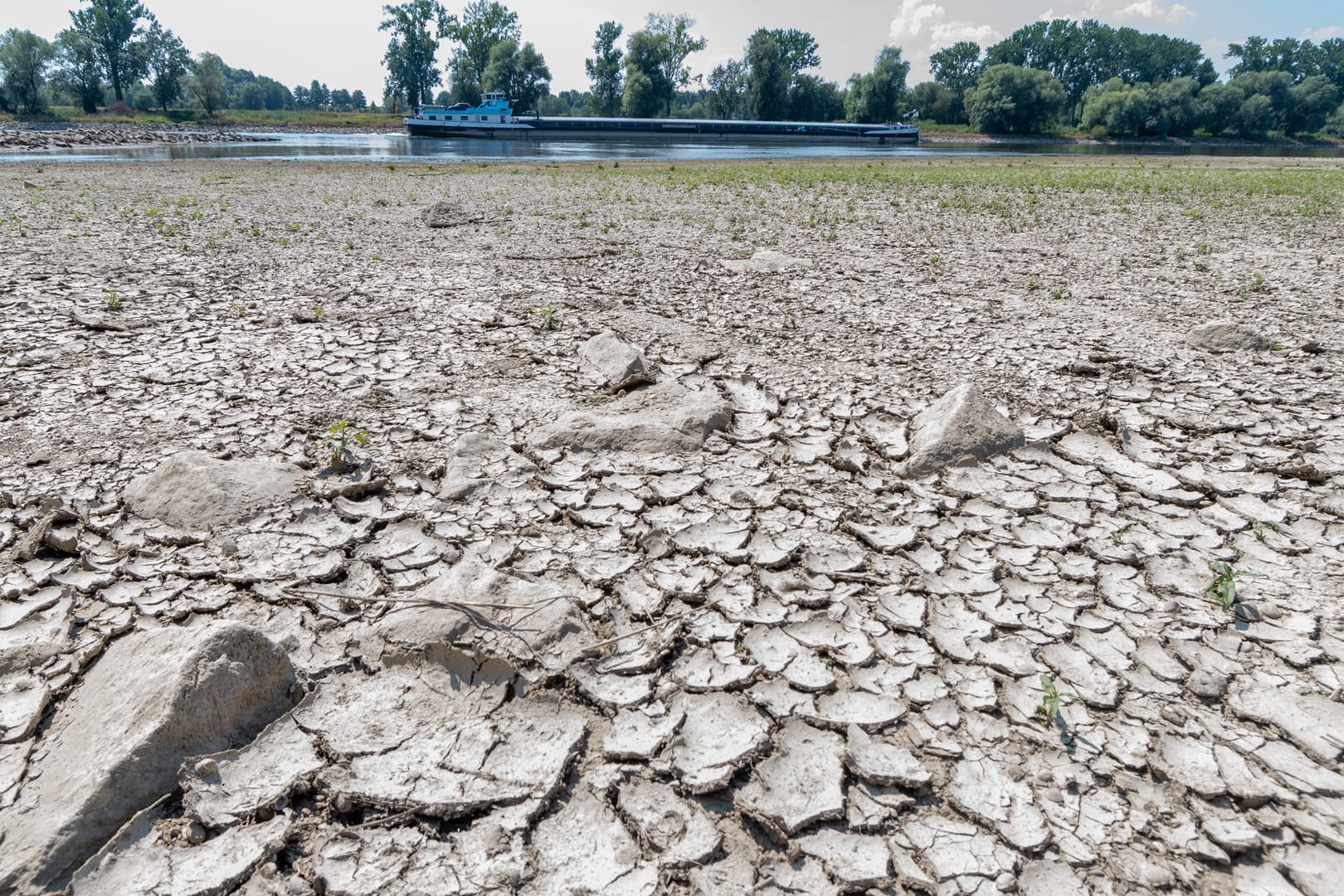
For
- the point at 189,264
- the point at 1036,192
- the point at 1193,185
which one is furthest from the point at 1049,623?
the point at 1193,185

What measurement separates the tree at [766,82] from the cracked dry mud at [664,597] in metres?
83.3

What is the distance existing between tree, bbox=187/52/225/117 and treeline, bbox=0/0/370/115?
0.25 ft

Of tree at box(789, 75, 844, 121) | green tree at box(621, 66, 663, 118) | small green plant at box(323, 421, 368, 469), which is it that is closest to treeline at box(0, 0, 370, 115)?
green tree at box(621, 66, 663, 118)

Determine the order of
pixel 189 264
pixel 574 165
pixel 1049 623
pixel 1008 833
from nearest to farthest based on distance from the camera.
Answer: pixel 1008 833
pixel 1049 623
pixel 189 264
pixel 574 165

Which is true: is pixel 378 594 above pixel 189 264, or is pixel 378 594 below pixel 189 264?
below

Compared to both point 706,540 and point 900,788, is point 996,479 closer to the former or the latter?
point 706,540

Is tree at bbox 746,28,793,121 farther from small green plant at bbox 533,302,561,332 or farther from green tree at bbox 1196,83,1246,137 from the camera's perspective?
small green plant at bbox 533,302,561,332

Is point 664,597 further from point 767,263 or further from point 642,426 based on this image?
Answer: point 767,263

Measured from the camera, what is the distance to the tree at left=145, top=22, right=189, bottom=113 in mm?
68938

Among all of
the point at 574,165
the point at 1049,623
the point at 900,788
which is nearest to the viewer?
the point at 900,788

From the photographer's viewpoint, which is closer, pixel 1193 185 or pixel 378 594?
pixel 378 594

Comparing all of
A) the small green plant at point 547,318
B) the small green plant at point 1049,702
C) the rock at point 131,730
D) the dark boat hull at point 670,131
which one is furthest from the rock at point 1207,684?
the dark boat hull at point 670,131

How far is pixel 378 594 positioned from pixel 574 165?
21.0 meters

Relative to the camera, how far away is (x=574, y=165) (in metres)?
21.4
